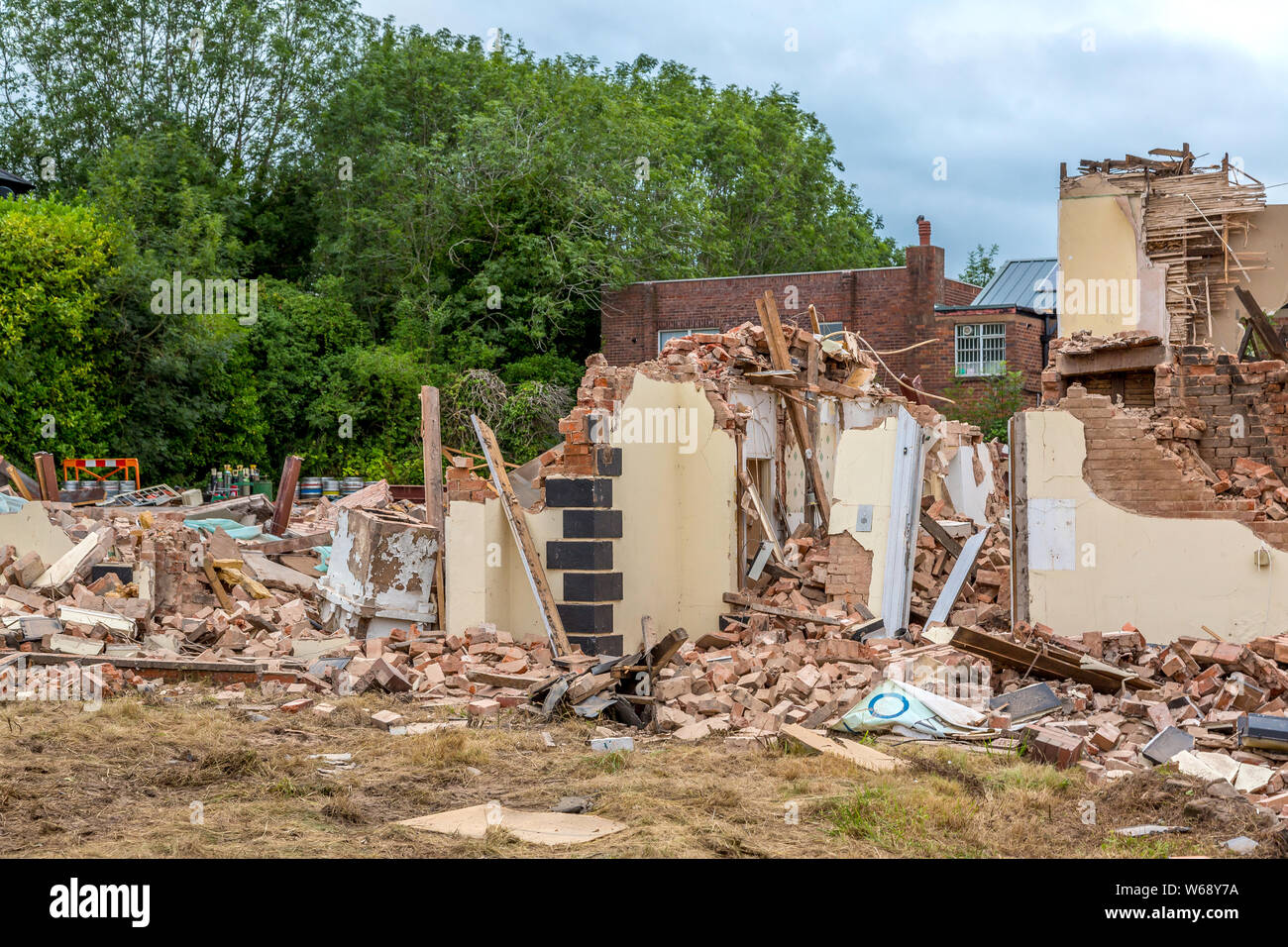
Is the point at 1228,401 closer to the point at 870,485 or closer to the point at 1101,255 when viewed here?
the point at 870,485

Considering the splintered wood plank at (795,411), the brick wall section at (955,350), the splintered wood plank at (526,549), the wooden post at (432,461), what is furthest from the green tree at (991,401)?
the splintered wood plank at (526,549)

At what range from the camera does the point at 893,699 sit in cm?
886

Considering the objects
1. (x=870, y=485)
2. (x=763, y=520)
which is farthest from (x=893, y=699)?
(x=763, y=520)

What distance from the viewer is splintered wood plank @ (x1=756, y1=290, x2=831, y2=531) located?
13703mm

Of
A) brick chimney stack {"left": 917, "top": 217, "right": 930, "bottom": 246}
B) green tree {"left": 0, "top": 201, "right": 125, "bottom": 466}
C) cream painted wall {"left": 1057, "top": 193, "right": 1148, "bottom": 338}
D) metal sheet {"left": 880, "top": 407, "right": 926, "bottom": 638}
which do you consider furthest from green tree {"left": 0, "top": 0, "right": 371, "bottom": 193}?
metal sheet {"left": 880, "top": 407, "right": 926, "bottom": 638}

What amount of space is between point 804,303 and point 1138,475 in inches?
734

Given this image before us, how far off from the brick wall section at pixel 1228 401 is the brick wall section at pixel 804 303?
50.4 ft

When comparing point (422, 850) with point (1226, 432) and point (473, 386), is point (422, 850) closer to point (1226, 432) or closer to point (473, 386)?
point (1226, 432)

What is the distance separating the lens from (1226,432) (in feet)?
37.1

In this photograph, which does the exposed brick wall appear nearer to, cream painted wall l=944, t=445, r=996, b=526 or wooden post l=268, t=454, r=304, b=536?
cream painted wall l=944, t=445, r=996, b=526

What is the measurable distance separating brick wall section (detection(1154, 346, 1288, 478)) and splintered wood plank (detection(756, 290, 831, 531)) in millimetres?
3883

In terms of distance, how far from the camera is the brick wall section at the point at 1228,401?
11047mm

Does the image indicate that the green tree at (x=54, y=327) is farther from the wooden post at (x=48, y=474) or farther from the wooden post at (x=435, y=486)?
the wooden post at (x=435, y=486)
